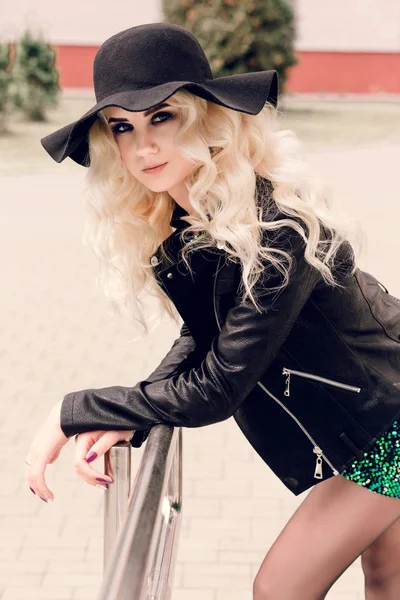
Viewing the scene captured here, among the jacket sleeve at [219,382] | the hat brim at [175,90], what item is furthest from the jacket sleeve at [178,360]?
the hat brim at [175,90]

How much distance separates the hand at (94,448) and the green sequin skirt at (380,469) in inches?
20.4

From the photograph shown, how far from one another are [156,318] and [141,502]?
3.99 ft

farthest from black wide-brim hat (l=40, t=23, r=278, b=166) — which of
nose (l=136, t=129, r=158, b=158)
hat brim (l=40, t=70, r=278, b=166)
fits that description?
nose (l=136, t=129, r=158, b=158)

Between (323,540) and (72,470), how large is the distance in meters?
2.59

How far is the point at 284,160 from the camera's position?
2.15 metres

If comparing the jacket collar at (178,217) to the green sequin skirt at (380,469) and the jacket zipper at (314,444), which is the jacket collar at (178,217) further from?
the green sequin skirt at (380,469)

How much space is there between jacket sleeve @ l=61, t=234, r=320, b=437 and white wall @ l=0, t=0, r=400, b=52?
27480 millimetres

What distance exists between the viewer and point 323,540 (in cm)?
204

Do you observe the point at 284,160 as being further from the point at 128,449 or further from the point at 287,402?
the point at 128,449

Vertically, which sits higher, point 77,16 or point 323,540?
point 323,540

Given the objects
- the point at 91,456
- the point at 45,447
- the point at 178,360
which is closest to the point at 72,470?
the point at 178,360

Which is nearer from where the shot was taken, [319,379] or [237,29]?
[319,379]

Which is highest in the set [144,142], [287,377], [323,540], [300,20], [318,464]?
[144,142]

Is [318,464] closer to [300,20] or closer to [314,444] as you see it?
[314,444]
